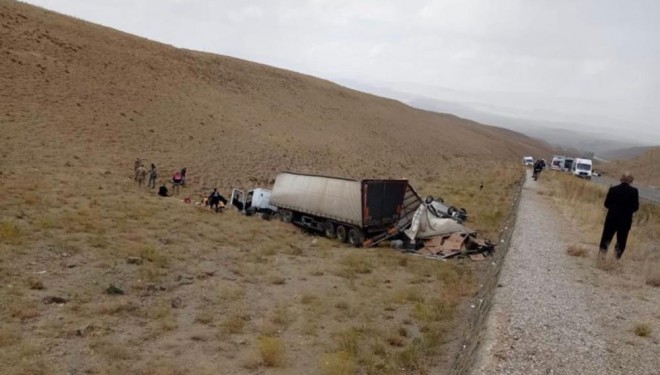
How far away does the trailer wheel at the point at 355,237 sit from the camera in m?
22.2

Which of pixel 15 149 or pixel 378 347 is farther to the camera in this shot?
pixel 15 149

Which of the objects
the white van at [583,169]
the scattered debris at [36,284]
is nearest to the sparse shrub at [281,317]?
the scattered debris at [36,284]

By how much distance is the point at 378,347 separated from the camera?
428 inches

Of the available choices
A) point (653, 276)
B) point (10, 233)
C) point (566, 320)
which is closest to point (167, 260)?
point (10, 233)

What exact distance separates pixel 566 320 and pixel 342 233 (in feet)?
48.1

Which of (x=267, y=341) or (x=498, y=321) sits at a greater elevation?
(x=498, y=321)

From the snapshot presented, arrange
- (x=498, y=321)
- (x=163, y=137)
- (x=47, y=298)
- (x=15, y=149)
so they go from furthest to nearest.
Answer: (x=163, y=137), (x=15, y=149), (x=47, y=298), (x=498, y=321)

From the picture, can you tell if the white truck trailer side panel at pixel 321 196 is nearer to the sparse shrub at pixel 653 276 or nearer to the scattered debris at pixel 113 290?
the scattered debris at pixel 113 290

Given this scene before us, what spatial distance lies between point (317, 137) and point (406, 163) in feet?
36.6

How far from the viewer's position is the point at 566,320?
878cm

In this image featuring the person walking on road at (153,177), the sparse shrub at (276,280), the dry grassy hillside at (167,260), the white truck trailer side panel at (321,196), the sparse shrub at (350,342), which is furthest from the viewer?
the person walking on road at (153,177)

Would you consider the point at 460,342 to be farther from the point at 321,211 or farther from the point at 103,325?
the point at 321,211

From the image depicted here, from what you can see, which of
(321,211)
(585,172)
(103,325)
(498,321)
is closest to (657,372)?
(498,321)

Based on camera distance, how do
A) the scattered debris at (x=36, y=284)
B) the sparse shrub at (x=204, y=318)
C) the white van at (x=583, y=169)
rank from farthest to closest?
the white van at (x=583, y=169) < the scattered debris at (x=36, y=284) < the sparse shrub at (x=204, y=318)
